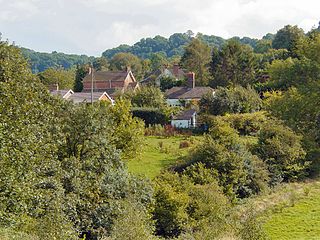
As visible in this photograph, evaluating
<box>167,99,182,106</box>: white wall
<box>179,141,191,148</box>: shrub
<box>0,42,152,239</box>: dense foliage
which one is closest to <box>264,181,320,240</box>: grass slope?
<box>0,42,152,239</box>: dense foliage

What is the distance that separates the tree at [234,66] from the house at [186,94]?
529cm

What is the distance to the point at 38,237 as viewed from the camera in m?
13.0

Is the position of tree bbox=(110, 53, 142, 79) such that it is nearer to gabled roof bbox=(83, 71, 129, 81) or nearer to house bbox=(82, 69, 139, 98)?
gabled roof bbox=(83, 71, 129, 81)

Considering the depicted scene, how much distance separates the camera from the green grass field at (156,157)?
27797mm

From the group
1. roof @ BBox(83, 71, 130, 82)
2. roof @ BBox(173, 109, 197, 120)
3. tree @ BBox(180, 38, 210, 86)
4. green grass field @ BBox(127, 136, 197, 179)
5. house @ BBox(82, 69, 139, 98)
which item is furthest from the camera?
roof @ BBox(83, 71, 130, 82)

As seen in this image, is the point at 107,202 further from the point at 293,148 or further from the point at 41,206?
the point at 293,148

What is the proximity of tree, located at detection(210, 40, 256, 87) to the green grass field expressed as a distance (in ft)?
79.5

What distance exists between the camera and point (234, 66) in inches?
2371

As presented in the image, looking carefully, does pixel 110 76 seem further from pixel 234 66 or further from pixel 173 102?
pixel 234 66

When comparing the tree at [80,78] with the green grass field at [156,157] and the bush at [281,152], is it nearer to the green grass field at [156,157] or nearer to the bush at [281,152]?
the green grass field at [156,157]

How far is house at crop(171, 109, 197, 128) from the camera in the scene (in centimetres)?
4506

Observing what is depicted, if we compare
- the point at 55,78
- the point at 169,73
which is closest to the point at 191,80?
the point at 169,73

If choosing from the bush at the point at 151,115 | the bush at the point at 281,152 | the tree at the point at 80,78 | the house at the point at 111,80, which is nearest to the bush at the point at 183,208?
the bush at the point at 281,152

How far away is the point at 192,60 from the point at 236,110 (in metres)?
30.8
